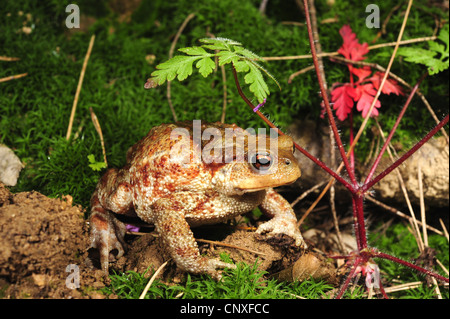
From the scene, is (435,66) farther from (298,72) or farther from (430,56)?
(298,72)

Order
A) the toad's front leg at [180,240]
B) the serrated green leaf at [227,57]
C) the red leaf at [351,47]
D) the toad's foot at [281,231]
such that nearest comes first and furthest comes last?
1. the serrated green leaf at [227,57]
2. the toad's front leg at [180,240]
3. the toad's foot at [281,231]
4. the red leaf at [351,47]

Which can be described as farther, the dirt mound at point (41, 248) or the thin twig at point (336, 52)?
the thin twig at point (336, 52)

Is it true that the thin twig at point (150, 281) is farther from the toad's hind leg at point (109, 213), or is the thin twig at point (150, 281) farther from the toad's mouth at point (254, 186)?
the toad's mouth at point (254, 186)

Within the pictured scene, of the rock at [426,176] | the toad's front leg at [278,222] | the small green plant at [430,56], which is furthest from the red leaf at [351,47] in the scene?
the toad's front leg at [278,222]

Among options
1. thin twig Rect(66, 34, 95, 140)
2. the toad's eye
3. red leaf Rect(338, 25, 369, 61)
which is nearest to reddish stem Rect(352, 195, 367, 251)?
the toad's eye

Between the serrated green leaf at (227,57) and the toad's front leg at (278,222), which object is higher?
the serrated green leaf at (227,57)

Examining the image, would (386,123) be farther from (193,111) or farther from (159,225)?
(159,225)

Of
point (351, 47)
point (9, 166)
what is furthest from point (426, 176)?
point (9, 166)
